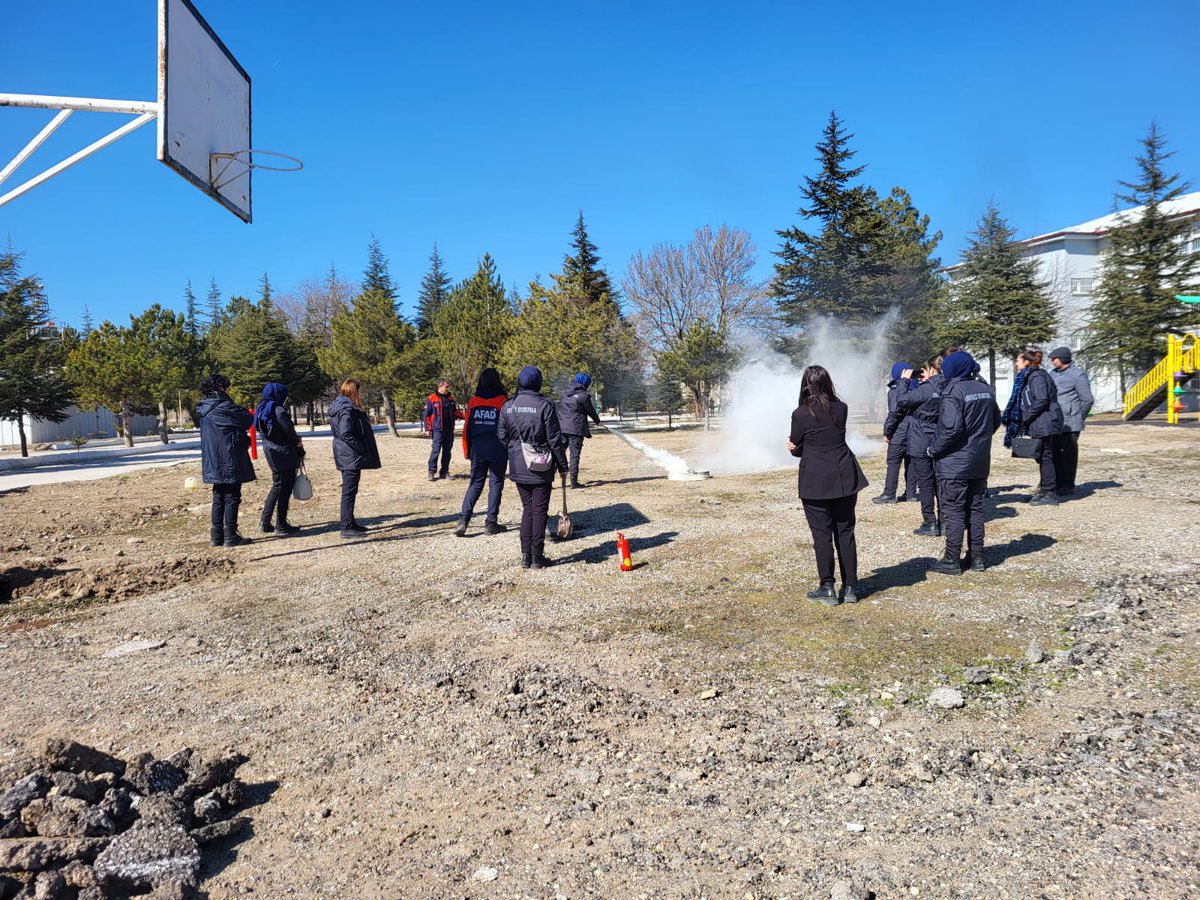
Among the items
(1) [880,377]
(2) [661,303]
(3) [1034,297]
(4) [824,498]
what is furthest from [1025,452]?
(2) [661,303]

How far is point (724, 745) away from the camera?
367 cm

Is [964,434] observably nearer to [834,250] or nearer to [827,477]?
[827,477]

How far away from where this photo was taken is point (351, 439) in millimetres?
9094

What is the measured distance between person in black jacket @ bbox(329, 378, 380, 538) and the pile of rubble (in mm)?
5779

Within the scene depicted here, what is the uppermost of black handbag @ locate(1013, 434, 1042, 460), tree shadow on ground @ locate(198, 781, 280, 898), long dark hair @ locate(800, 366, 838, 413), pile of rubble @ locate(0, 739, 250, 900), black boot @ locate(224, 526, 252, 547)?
long dark hair @ locate(800, 366, 838, 413)

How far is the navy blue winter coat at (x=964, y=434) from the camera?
6.20 metres

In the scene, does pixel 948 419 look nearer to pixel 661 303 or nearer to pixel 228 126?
pixel 228 126

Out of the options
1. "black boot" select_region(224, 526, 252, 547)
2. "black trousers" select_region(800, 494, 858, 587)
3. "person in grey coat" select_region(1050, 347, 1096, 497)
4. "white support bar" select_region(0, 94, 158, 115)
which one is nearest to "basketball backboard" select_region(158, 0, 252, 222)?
"white support bar" select_region(0, 94, 158, 115)

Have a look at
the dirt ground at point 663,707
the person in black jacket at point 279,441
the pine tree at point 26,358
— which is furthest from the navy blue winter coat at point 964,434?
the pine tree at point 26,358

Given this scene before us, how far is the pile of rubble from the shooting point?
2.64m

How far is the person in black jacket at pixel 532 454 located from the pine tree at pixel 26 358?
2701 centimetres

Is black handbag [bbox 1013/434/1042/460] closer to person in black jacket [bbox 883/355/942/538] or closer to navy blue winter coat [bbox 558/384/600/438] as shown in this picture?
person in black jacket [bbox 883/355/942/538]

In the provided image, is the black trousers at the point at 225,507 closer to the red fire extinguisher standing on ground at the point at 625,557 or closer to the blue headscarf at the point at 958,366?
the red fire extinguisher standing on ground at the point at 625,557

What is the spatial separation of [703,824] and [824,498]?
3.07 metres
